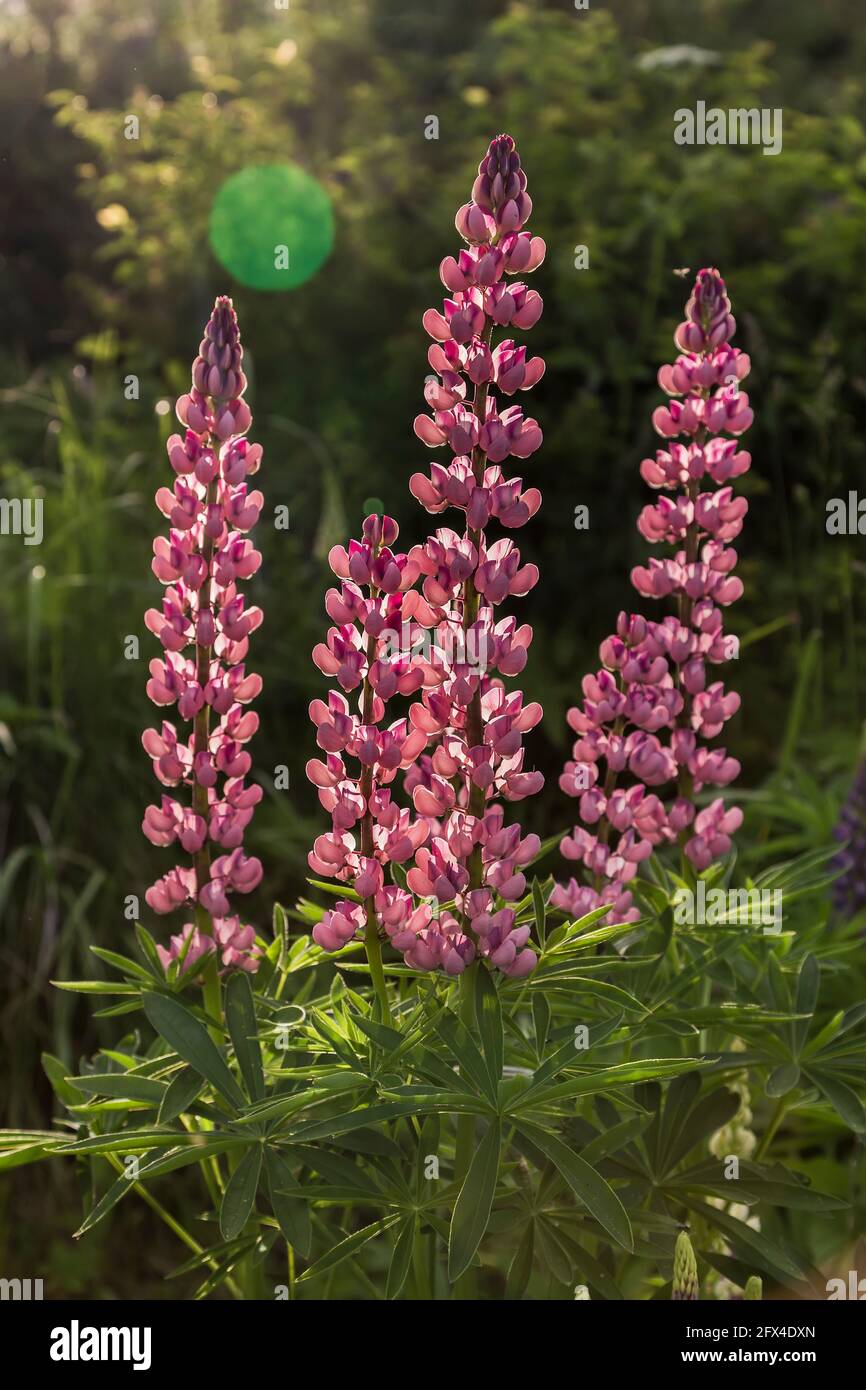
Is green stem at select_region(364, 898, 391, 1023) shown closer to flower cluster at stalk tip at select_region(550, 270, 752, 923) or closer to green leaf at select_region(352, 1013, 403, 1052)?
green leaf at select_region(352, 1013, 403, 1052)

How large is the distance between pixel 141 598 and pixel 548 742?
1526 millimetres

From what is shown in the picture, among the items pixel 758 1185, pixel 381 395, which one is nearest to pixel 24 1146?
pixel 758 1185

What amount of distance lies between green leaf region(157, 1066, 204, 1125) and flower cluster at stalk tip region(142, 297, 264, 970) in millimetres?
194

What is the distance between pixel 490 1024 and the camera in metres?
1.87

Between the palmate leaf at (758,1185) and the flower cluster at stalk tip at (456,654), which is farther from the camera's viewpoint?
the palmate leaf at (758,1185)

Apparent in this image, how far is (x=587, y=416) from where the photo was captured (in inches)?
206

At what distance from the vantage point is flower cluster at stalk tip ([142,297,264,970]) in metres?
2.02

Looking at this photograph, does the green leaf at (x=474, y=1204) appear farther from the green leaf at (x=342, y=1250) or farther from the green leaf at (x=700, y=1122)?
the green leaf at (x=700, y=1122)

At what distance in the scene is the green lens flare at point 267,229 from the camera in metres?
5.89

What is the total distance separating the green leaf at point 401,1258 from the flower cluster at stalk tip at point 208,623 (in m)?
0.47

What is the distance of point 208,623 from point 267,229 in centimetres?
433

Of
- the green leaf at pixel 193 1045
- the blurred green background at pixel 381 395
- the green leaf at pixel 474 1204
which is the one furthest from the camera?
the blurred green background at pixel 381 395

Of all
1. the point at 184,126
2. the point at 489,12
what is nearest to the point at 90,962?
the point at 184,126

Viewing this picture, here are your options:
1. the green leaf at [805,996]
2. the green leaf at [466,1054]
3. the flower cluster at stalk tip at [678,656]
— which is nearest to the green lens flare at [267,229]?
the flower cluster at stalk tip at [678,656]
